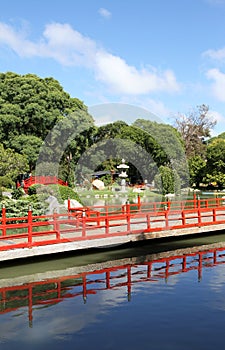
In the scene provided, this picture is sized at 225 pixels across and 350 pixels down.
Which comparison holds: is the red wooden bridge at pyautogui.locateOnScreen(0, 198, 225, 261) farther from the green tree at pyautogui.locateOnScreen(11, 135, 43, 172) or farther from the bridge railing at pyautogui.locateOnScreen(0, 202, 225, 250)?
the green tree at pyautogui.locateOnScreen(11, 135, 43, 172)

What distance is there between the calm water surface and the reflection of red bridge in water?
1.0 inches

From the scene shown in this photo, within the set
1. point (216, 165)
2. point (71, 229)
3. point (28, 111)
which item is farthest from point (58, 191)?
point (216, 165)

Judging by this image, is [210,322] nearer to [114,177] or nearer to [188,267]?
[188,267]

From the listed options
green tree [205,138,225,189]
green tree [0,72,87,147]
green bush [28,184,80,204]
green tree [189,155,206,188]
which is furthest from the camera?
green tree [189,155,206,188]

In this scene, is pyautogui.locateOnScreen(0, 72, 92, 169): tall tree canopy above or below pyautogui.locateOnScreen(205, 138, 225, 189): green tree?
above

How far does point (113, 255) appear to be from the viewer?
1522 centimetres

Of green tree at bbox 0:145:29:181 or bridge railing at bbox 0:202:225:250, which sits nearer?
bridge railing at bbox 0:202:225:250

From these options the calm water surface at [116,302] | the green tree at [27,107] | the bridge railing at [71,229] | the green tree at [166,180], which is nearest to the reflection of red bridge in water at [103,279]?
the calm water surface at [116,302]

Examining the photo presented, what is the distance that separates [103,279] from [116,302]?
2016 millimetres

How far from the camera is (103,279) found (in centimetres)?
1236

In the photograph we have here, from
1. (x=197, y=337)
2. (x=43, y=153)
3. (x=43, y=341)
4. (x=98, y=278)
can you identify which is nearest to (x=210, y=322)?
(x=197, y=337)

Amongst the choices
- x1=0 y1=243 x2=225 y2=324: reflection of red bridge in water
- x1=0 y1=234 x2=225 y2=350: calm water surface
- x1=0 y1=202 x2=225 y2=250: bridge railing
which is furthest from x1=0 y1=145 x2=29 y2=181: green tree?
x1=0 y1=243 x2=225 y2=324: reflection of red bridge in water

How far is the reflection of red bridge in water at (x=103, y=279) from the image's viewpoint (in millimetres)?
10641

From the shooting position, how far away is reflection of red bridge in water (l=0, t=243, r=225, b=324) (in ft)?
34.9
